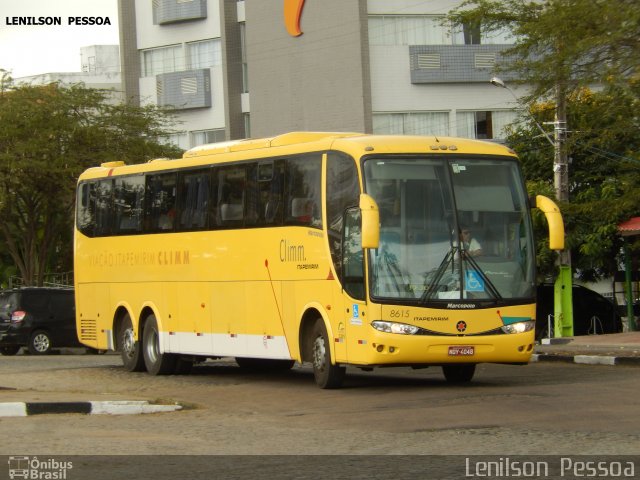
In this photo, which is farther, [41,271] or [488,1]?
[41,271]

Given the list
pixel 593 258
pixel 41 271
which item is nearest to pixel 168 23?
pixel 41 271

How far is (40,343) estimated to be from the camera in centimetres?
3241

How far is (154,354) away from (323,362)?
17.0 ft

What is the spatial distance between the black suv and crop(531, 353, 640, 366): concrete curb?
44.8 ft

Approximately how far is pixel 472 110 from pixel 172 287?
27.3 m

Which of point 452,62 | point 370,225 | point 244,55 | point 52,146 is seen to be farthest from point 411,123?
point 370,225

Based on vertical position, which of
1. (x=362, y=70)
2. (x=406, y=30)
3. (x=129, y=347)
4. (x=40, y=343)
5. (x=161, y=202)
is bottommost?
(x=40, y=343)

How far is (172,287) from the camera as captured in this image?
2125cm

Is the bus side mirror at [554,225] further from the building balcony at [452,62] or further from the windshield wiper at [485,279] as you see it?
the building balcony at [452,62]

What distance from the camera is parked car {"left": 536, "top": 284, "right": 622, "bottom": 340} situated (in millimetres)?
33656

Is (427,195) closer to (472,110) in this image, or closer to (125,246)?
(125,246)

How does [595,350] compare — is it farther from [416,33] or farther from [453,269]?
[416,33]

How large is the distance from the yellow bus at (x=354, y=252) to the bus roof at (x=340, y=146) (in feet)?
0.08

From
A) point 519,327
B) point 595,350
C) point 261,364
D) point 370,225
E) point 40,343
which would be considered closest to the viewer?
point 370,225
